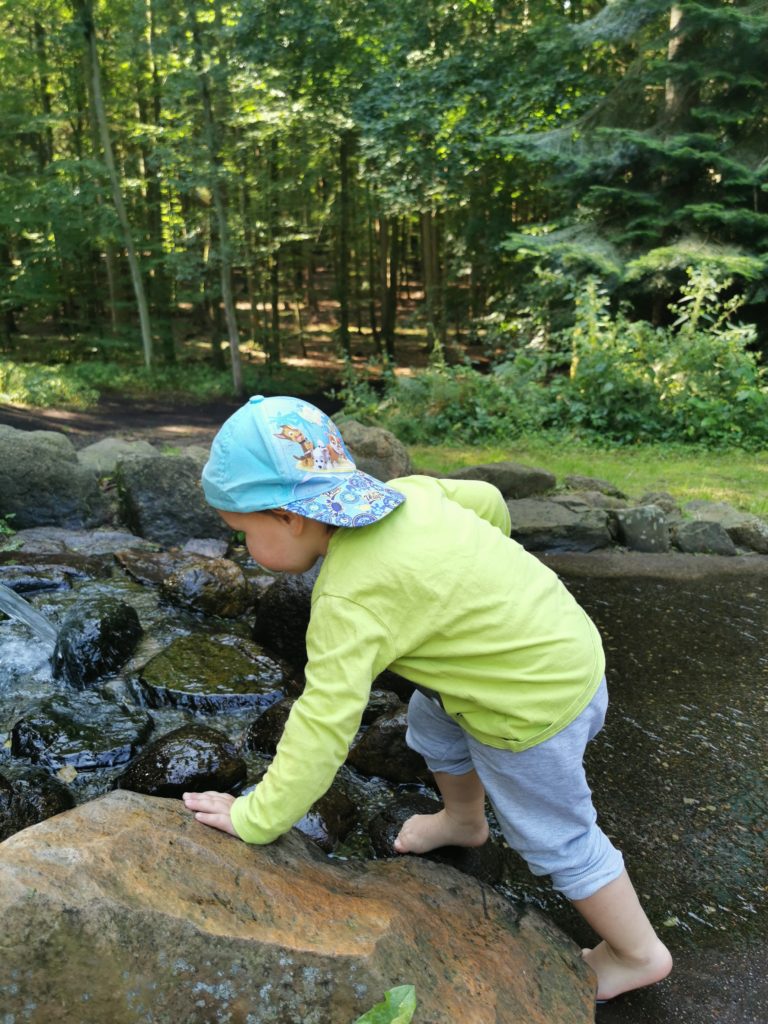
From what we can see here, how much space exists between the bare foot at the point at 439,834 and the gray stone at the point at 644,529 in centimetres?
368

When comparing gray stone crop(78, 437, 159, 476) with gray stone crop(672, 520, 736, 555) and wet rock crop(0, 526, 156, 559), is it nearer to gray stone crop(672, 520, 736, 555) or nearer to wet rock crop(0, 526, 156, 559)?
wet rock crop(0, 526, 156, 559)

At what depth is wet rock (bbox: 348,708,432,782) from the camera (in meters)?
2.83

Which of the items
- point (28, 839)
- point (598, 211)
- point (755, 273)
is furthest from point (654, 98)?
point (28, 839)

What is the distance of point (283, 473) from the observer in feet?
5.38

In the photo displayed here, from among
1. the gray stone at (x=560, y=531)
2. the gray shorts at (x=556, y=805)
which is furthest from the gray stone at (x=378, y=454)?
the gray shorts at (x=556, y=805)

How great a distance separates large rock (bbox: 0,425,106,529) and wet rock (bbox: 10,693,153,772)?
2.87m

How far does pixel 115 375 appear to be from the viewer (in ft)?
57.6

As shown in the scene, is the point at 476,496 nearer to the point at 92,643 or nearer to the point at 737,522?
the point at 92,643

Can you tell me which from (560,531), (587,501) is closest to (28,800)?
(560,531)

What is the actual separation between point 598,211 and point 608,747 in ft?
36.3

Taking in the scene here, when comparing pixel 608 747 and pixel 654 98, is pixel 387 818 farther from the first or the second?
pixel 654 98

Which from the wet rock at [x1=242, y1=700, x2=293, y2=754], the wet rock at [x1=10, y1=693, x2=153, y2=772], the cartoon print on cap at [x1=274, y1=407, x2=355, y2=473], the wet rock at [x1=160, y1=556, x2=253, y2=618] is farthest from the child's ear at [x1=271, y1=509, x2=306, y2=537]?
the wet rock at [x1=160, y1=556, x2=253, y2=618]

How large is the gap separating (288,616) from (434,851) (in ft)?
5.21

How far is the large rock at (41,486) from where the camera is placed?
18.7 ft
